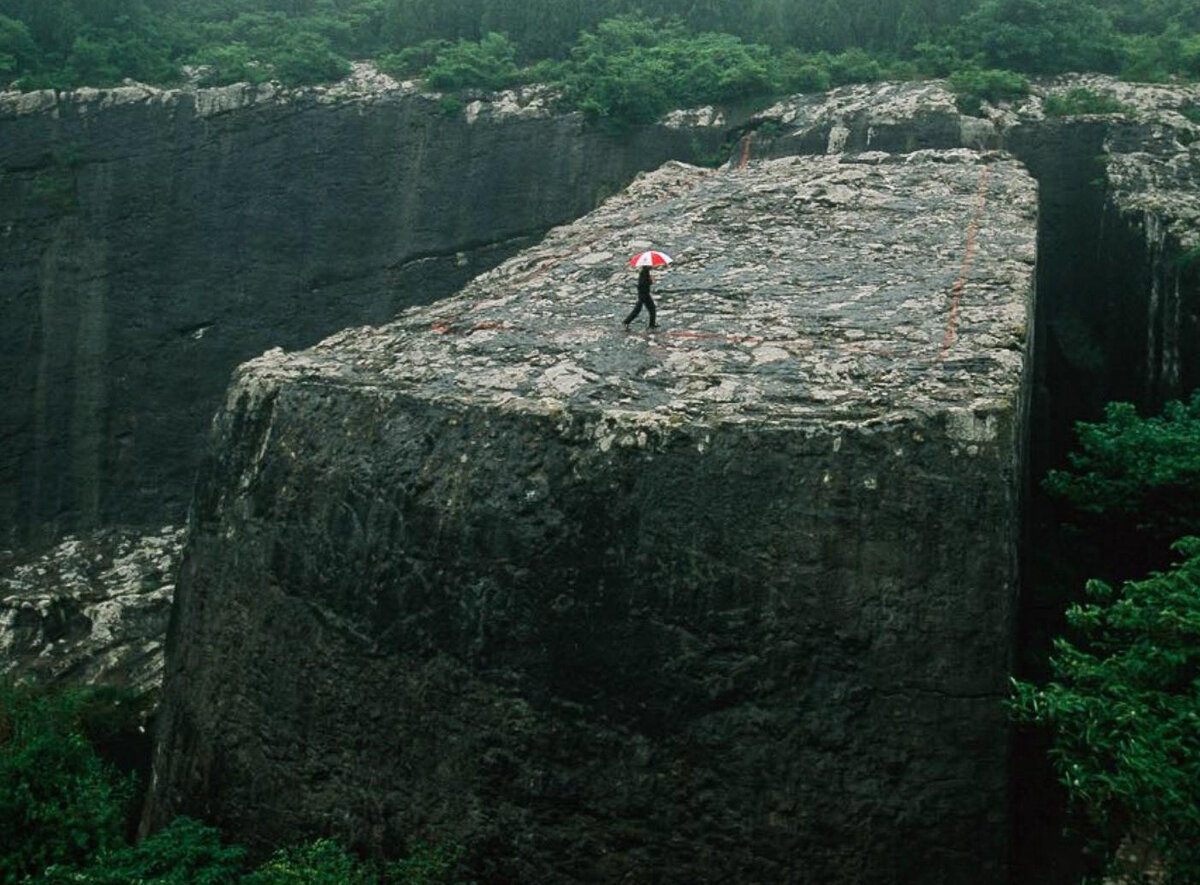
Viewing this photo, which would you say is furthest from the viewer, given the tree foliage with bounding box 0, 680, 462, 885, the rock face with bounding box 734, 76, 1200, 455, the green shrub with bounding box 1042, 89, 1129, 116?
the green shrub with bounding box 1042, 89, 1129, 116

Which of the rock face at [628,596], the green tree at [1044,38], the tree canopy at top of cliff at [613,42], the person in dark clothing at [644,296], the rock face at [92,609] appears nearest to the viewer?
the rock face at [628,596]

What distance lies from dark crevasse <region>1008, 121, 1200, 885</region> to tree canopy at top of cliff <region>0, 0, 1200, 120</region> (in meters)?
2.24

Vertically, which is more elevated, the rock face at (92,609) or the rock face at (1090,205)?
the rock face at (1090,205)

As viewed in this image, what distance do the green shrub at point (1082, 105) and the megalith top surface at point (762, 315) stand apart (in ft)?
7.03

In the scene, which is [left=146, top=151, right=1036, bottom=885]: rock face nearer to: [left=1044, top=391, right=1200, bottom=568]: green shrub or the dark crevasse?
the dark crevasse

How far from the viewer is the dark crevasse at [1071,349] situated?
5.51 meters

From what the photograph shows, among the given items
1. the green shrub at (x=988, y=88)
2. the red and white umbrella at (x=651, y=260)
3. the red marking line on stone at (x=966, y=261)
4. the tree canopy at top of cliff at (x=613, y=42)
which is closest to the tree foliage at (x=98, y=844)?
the red and white umbrella at (x=651, y=260)

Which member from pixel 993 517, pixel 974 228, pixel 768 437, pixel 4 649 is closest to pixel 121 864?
pixel 768 437

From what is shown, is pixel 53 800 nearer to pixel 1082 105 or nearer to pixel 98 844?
pixel 98 844

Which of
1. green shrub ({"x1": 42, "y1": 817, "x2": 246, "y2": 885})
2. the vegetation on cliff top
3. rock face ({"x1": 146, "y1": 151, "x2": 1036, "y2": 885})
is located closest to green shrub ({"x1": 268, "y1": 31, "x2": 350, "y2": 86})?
rock face ({"x1": 146, "y1": 151, "x2": 1036, "y2": 885})

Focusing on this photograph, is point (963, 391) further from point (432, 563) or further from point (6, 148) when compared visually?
point (6, 148)

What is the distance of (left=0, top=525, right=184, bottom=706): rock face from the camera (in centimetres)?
1043

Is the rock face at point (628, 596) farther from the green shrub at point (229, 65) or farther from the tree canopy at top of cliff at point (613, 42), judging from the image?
the green shrub at point (229, 65)

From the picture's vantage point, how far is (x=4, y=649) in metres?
10.8
